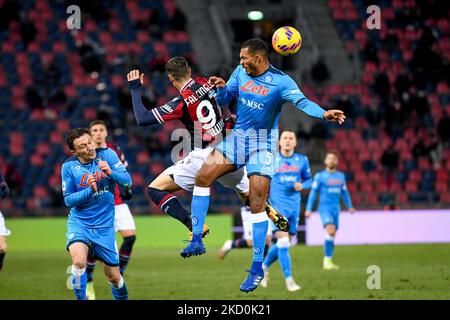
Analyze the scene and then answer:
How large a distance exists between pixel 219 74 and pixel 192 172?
13.2m

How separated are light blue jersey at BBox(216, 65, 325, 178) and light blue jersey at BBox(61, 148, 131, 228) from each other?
1.39 m

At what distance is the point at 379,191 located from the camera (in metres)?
22.2

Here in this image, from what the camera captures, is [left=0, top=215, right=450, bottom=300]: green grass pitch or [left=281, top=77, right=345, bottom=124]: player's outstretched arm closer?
[left=281, top=77, right=345, bottom=124]: player's outstretched arm

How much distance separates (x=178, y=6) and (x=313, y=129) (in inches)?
285

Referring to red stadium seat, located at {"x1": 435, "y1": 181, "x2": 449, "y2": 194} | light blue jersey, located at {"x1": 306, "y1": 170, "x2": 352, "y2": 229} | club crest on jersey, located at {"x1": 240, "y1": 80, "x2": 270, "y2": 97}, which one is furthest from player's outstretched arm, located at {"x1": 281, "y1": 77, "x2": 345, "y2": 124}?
red stadium seat, located at {"x1": 435, "y1": 181, "x2": 449, "y2": 194}

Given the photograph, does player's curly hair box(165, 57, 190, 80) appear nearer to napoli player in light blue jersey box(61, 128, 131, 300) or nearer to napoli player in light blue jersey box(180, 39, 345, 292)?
napoli player in light blue jersey box(180, 39, 345, 292)

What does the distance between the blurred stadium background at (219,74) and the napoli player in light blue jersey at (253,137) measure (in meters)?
11.2

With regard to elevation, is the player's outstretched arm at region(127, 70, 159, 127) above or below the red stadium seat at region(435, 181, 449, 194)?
above

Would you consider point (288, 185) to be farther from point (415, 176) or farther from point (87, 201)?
point (415, 176)

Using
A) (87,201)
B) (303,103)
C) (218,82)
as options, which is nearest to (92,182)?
(87,201)

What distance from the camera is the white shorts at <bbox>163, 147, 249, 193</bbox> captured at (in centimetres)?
905

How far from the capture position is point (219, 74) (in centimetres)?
2206

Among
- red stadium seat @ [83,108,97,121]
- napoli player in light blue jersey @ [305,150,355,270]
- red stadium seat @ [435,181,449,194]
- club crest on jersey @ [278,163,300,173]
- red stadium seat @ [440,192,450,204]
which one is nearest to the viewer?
club crest on jersey @ [278,163,300,173]

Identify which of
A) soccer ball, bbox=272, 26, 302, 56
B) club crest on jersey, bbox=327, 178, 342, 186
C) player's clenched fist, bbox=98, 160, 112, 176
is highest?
soccer ball, bbox=272, 26, 302, 56
